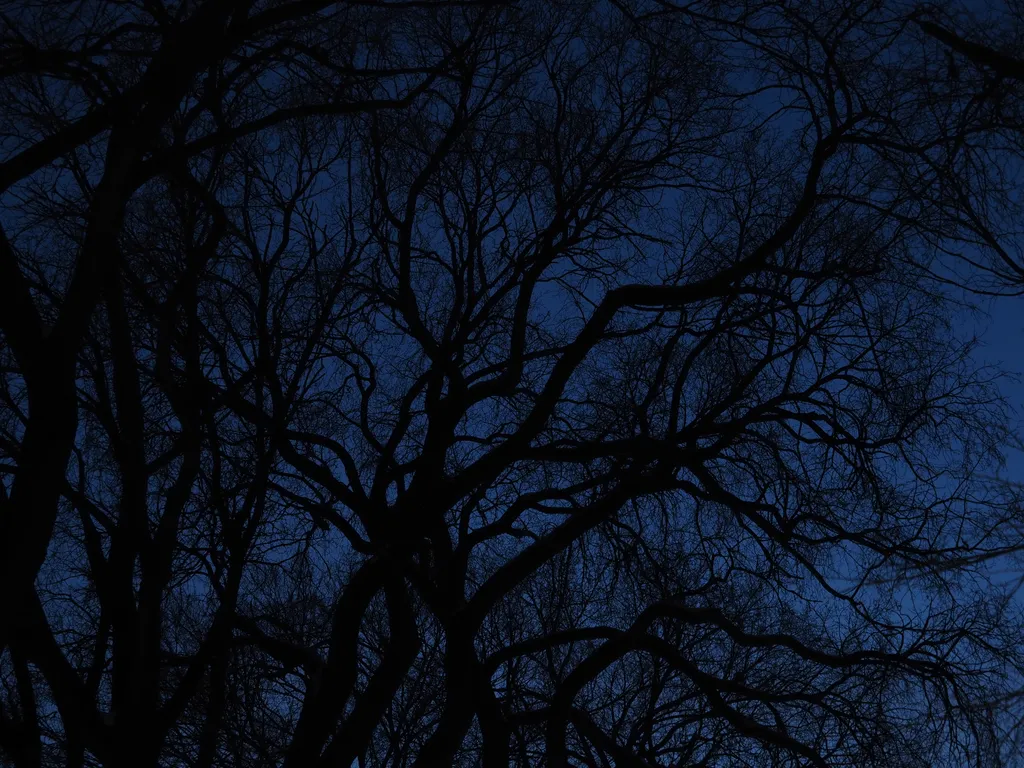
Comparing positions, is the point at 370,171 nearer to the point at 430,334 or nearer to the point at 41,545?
the point at 430,334

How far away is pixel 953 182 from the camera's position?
3.87 meters

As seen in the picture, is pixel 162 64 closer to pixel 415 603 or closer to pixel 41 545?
pixel 41 545

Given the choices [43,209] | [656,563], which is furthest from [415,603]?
[43,209]

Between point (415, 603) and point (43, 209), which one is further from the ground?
point (43, 209)

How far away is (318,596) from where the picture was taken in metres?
8.09

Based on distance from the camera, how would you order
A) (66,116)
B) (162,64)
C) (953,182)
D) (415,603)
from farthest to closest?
(415,603) < (66,116) < (162,64) < (953,182)

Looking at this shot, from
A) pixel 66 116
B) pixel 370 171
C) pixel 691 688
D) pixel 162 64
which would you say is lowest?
pixel 691 688

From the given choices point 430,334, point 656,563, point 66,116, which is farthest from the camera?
point 430,334

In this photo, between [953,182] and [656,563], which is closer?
[953,182]

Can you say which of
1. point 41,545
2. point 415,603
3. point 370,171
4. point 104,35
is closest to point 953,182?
point 41,545

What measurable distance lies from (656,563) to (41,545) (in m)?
4.70

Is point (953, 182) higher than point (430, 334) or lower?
lower

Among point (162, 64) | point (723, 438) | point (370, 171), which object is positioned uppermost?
point (370, 171)

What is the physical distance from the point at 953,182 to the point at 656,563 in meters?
4.25
